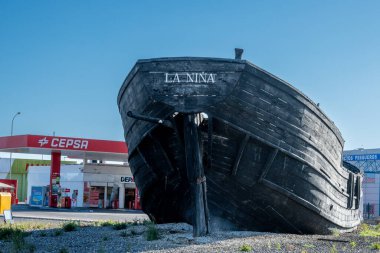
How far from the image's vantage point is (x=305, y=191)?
11.0 meters

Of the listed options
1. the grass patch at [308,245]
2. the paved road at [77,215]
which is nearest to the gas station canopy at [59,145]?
the paved road at [77,215]

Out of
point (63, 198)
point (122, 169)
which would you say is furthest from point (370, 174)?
point (63, 198)

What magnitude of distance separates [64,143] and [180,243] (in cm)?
2367

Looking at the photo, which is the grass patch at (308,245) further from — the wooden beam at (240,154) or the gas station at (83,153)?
the gas station at (83,153)

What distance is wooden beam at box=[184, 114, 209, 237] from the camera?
10031 mm

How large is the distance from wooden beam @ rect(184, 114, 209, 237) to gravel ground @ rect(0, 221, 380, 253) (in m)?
0.29

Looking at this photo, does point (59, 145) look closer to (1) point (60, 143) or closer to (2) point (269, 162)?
(1) point (60, 143)

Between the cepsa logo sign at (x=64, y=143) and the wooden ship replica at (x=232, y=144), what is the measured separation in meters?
20.2

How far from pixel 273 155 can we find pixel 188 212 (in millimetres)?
2517

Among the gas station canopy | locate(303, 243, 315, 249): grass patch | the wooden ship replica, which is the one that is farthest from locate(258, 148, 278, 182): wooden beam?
the gas station canopy

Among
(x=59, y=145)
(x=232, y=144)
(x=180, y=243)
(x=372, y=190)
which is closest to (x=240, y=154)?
(x=232, y=144)

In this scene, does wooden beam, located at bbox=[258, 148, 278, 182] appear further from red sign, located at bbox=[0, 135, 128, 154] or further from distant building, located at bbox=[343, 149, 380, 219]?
distant building, located at bbox=[343, 149, 380, 219]

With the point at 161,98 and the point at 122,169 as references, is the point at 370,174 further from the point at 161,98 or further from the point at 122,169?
the point at 161,98

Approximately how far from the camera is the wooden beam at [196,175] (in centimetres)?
1003
